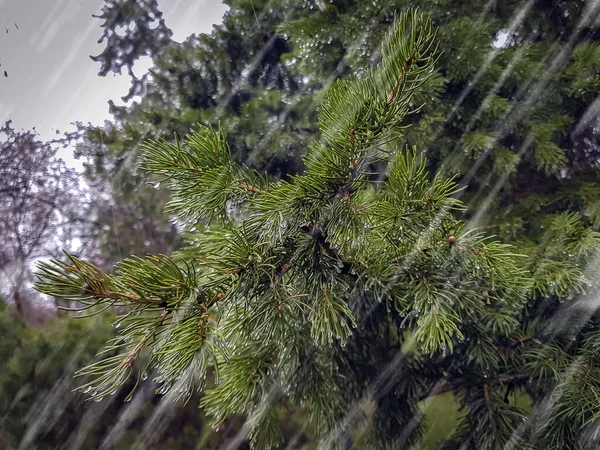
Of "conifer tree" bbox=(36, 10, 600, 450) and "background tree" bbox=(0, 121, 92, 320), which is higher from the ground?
"conifer tree" bbox=(36, 10, 600, 450)

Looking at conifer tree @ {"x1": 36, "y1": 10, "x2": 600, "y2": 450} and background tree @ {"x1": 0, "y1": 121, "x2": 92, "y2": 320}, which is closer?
conifer tree @ {"x1": 36, "y1": 10, "x2": 600, "y2": 450}

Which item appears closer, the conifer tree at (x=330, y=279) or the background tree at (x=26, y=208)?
the conifer tree at (x=330, y=279)

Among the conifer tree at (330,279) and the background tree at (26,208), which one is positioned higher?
the conifer tree at (330,279)

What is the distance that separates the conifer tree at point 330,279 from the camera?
0.68m

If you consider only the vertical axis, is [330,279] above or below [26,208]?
above

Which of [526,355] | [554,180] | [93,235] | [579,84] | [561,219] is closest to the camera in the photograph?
[526,355]

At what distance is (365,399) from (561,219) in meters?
1.07

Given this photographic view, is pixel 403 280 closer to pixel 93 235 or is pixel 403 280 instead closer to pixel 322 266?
pixel 322 266

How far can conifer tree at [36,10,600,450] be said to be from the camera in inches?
26.6

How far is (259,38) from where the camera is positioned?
10.7 feet

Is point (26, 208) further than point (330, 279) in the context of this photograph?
Yes

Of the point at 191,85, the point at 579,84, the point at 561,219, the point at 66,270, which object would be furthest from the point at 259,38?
the point at 66,270

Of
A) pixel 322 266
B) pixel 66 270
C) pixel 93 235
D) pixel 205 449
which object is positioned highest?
pixel 322 266

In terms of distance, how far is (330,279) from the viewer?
0.93 metres
